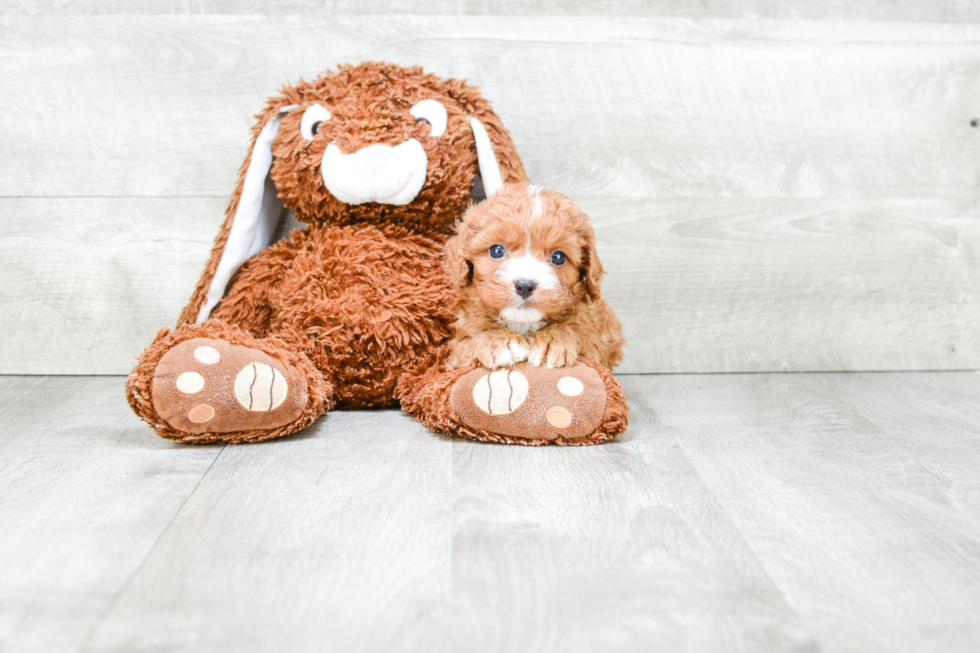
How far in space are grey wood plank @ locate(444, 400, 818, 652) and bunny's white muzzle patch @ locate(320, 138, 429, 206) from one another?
1.22ft

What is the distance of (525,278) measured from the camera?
0.92 m

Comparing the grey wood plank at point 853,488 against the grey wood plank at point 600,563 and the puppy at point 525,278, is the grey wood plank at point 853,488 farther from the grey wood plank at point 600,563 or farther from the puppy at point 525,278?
the puppy at point 525,278

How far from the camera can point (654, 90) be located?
4.22 feet

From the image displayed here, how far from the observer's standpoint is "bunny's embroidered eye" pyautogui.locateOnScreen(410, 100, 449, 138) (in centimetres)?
109

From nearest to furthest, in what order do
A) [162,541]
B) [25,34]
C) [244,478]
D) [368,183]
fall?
[162,541] → [244,478] → [368,183] → [25,34]

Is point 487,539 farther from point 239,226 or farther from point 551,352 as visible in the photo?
point 239,226

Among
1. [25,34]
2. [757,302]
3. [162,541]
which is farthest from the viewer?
[757,302]

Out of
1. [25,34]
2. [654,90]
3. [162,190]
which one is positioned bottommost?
[162,190]

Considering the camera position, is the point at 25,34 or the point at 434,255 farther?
the point at 25,34

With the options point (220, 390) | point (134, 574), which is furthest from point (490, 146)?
point (134, 574)

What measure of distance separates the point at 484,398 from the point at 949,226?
→ 94 centimetres

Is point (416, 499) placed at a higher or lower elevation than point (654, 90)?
lower

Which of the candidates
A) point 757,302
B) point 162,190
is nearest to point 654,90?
point 757,302

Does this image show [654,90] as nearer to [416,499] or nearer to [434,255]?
[434,255]
